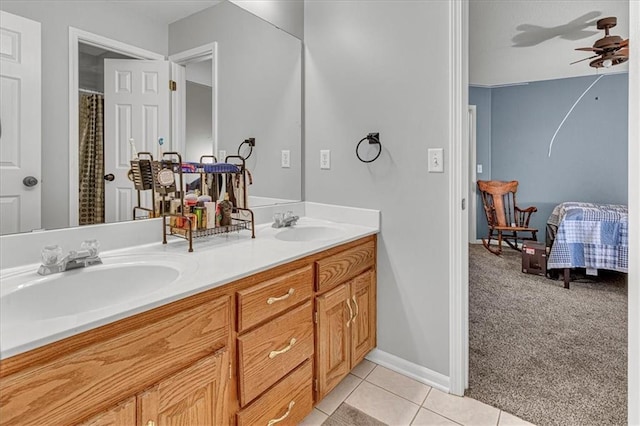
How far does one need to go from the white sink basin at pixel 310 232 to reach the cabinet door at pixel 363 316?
0.28 meters

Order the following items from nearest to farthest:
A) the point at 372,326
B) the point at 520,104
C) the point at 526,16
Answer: the point at 372,326
the point at 526,16
the point at 520,104

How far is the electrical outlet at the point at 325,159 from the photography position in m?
2.09

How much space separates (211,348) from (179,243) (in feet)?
1.93

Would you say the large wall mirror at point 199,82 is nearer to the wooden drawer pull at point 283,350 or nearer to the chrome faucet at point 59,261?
the chrome faucet at point 59,261

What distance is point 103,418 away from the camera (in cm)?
77

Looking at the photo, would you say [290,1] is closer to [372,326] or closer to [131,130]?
[131,130]

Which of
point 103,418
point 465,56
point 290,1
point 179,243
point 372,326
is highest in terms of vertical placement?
point 290,1

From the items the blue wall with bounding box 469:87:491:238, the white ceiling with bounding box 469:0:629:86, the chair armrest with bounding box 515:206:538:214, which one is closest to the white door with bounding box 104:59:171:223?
the white ceiling with bounding box 469:0:629:86

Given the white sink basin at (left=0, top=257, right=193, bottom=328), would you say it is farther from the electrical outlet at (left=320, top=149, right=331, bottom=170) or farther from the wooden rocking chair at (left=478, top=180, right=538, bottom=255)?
the wooden rocking chair at (left=478, top=180, right=538, bottom=255)

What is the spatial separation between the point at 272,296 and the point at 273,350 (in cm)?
20

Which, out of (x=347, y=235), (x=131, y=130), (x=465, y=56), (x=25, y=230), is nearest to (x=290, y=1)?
(x=465, y=56)

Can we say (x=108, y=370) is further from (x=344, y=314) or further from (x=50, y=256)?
(x=344, y=314)

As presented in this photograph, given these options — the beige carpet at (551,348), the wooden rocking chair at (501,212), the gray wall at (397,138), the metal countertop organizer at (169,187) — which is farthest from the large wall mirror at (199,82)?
the wooden rocking chair at (501,212)

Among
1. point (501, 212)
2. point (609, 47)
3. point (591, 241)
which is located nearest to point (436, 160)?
point (591, 241)
